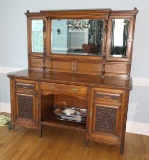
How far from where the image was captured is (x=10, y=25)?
9.68ft

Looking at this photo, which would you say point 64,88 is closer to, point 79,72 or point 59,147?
point 79,72

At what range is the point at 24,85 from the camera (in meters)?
2.44

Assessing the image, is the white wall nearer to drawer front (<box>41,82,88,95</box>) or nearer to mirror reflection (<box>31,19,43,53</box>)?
mirror reflection (<box>31,19,43,53</box>)

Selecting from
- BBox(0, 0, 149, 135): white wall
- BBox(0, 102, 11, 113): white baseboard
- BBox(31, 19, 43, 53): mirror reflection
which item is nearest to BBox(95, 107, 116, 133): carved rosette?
BBox(0, 0, 149, 135): white wall

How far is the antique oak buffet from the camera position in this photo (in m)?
2.19

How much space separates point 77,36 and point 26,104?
3.80ft

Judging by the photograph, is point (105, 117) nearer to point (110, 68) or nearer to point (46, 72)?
point (110, 68)

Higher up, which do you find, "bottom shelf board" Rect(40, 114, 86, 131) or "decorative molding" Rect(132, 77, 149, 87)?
"decorative molding" Rect(132, 77, 149, 87)

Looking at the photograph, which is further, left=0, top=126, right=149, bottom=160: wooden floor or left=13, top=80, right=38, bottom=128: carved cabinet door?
left=13, top=80, right=38, bottom=128: carved cabinet door

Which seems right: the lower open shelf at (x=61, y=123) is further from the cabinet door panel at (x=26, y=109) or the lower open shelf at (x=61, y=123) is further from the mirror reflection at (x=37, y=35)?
the mirror reflection at (x=37, y=35)

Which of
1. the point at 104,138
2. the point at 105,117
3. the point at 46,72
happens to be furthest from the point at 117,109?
the point at 46,72

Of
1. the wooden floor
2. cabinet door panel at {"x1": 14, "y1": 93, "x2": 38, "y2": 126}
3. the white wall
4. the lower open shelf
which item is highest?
the white wall

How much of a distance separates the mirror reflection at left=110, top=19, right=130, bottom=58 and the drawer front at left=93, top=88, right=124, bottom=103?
23.9 inches

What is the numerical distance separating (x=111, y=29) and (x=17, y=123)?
5.89 ft
